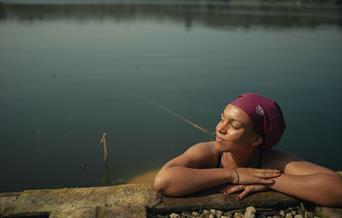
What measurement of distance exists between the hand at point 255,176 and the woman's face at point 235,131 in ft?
→ 0.94

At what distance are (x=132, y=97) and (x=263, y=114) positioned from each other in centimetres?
801

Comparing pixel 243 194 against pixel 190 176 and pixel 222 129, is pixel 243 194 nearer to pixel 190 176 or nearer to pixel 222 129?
pixel 190 176

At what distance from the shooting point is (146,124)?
889 centimetres

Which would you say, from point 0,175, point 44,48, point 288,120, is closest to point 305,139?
point 288,120

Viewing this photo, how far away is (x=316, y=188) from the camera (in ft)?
10.5

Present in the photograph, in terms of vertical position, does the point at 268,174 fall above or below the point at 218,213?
above

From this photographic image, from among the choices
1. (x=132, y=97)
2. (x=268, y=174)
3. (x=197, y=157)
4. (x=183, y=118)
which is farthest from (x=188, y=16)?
(x=268, y=174)

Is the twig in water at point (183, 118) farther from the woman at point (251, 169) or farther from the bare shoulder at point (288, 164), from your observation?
the woman at point (251, 169)

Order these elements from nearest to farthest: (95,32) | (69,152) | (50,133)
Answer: (69,152), (50,133), (95,32)

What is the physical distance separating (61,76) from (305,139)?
28.5 ft

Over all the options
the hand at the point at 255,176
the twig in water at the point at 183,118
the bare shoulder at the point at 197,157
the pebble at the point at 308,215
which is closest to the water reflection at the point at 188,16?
the twig in water at the point at 183,118

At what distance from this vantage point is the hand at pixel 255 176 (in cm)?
341

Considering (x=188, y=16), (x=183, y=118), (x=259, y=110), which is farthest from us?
(x=188, y=16)

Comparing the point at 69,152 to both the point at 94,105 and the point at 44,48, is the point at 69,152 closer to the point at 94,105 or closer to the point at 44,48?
the point at 94,105
